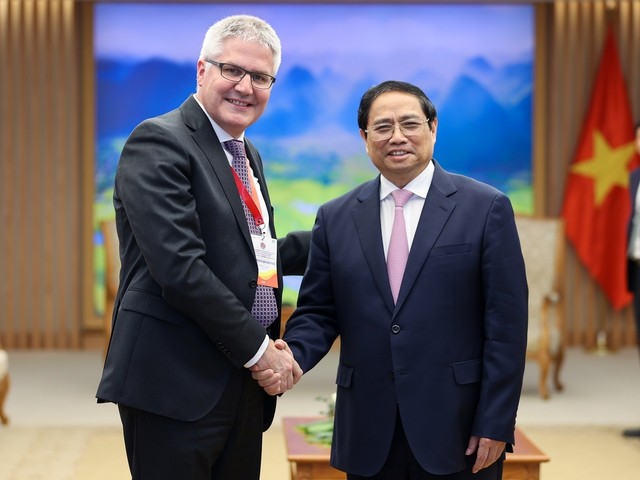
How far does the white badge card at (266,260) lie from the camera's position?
2.76 metres

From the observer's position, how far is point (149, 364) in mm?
2629

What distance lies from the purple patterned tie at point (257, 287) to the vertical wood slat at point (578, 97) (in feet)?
21.6

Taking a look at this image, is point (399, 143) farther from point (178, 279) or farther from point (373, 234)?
point (178, 279)

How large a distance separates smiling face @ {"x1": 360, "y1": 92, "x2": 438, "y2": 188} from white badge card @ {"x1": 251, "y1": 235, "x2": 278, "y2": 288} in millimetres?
386

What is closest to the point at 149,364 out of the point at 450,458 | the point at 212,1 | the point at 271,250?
the point at 271,250

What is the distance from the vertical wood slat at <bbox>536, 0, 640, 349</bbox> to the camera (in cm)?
891

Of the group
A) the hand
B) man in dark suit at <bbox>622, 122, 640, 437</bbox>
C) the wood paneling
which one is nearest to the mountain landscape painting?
the wood paneling

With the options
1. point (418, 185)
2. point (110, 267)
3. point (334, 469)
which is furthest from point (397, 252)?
point (110, 267)

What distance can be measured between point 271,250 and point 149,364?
472 millimetres

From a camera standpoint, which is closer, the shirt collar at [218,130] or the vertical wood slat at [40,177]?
the shirt collar at [218,130]

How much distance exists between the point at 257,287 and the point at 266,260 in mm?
Answer: 80

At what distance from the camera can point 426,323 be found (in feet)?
8.77

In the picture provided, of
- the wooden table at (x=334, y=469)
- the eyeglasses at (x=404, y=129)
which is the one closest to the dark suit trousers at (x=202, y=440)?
the eyeglasses at (x=404, y=129)

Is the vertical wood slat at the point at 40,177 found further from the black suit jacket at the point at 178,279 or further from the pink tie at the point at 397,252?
the pink tie at the point at 397,252
